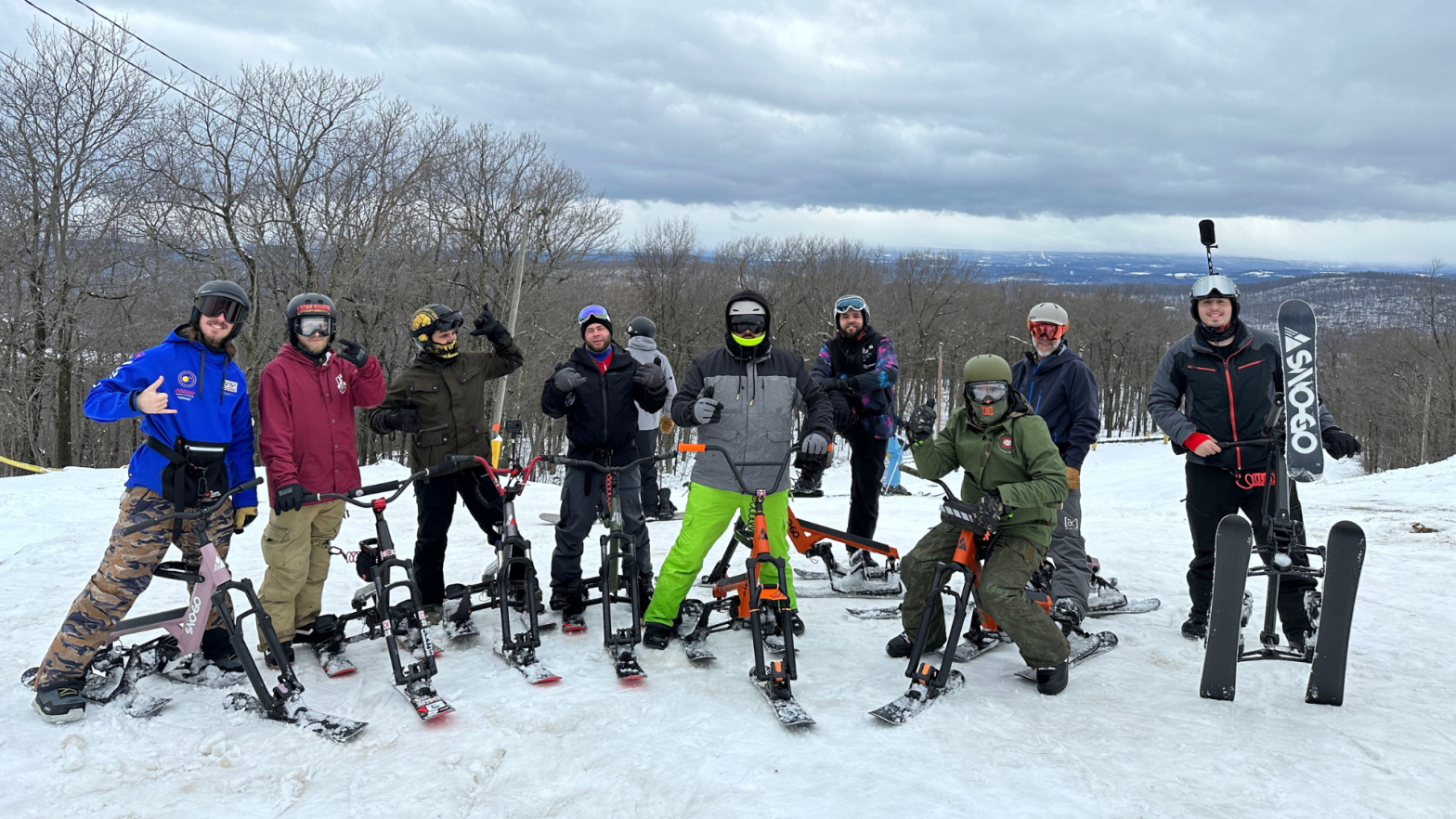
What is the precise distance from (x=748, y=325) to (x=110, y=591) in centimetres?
354

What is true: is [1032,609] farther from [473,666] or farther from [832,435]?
[473,666]

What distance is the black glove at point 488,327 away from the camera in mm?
4996

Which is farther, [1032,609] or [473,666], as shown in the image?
[473,666]

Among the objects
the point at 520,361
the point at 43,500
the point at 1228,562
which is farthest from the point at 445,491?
the point at 43,500

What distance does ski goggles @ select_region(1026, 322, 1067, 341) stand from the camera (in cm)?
535

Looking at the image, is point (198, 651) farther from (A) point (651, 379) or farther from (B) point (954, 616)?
(B) point (954, 616)

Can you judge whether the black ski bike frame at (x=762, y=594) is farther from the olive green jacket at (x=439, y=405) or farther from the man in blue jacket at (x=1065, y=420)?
the man in blue jacket at (x=1065, y=420)

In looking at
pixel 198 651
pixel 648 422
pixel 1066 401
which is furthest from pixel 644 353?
pixel 198 651

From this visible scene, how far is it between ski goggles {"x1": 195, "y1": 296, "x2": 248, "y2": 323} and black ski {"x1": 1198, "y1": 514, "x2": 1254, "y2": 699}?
528 cm

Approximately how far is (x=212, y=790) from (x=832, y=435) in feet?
11.6

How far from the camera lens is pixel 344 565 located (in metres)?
7.29

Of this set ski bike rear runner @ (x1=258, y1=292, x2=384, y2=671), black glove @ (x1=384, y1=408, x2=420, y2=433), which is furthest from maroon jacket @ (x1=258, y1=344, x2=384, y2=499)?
black glove @ (x1=384, y1=408, x2=420, y2=433)

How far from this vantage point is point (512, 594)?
205 inches

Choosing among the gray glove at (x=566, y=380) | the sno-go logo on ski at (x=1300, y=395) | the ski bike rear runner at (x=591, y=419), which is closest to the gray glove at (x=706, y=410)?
the ski bike rear runner at (x=591, y=419)
